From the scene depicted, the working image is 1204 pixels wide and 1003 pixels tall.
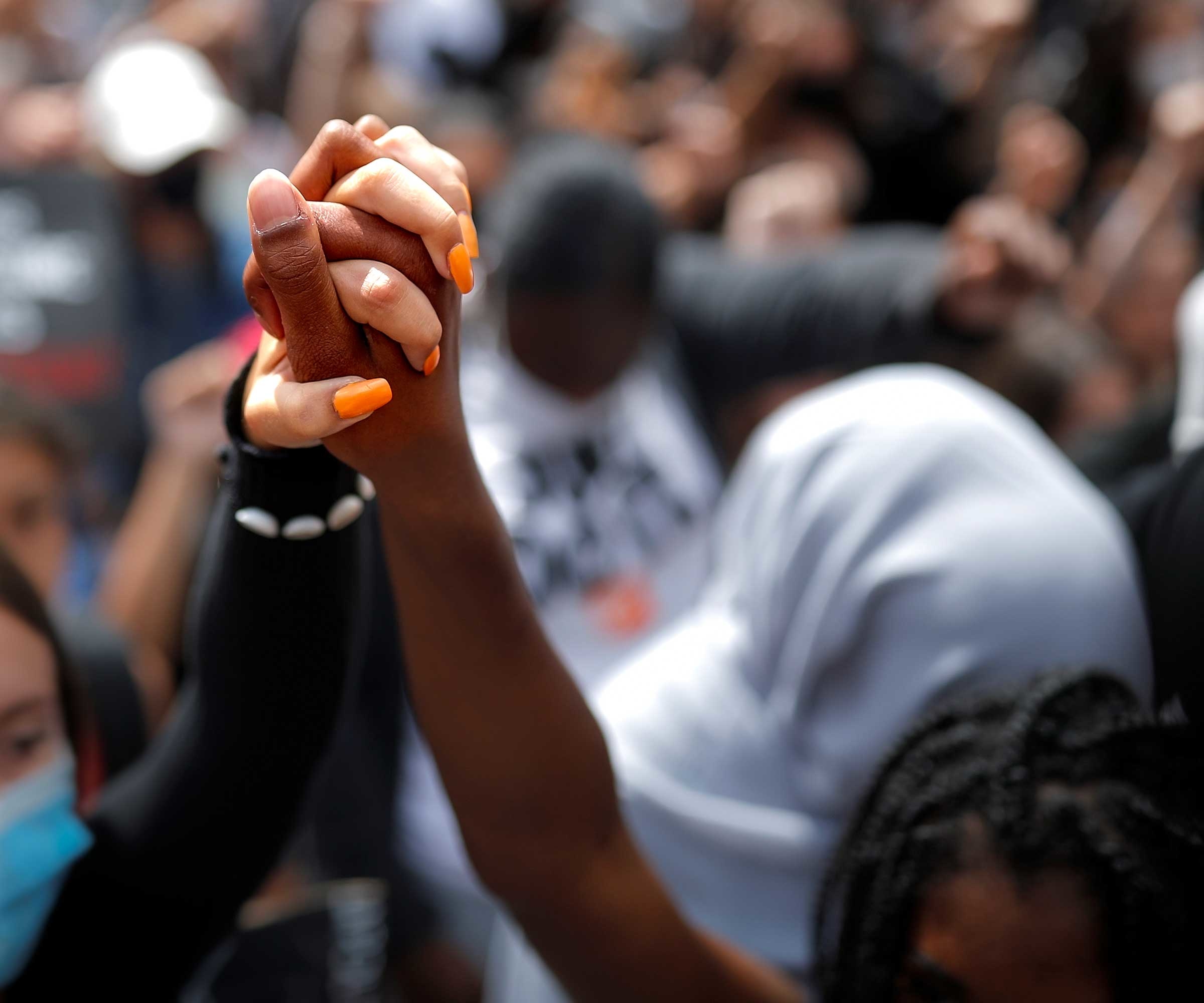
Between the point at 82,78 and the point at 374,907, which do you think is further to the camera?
the point at 82,78

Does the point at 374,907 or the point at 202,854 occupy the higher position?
the point at 202,854

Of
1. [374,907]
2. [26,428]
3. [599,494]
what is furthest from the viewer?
[599,494]

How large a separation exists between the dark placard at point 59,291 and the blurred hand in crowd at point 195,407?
1.55ft

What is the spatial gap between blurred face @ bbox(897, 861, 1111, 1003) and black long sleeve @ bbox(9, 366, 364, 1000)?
1.83 feet

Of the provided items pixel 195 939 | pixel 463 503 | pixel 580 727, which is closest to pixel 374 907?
pixel 195 939

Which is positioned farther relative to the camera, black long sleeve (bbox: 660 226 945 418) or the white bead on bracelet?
black long sleeve (bbox: 660 226 945 418)

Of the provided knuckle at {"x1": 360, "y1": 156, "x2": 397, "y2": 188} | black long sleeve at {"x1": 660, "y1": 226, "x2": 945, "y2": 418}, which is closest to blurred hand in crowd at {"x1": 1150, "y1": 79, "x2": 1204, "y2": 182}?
black long sleeve at {"x1": 660, "y1": 226, "x2": 945, "y2": 418}

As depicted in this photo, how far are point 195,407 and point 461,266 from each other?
152cm

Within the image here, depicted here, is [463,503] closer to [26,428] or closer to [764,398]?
[26,428]

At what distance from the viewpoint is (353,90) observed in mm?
3564

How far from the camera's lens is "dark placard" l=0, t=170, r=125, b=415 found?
8.34 feet

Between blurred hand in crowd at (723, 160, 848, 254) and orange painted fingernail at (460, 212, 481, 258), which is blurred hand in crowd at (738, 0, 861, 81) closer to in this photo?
blurred hand in crowd at (723, 160, 848, 254)

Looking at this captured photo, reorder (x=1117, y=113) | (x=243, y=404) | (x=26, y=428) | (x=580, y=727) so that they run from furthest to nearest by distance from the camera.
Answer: (x=1117, y=113), (x=26, y=428), (x=580, y=727), (x=243, y=404)

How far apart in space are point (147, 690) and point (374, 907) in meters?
0.44
